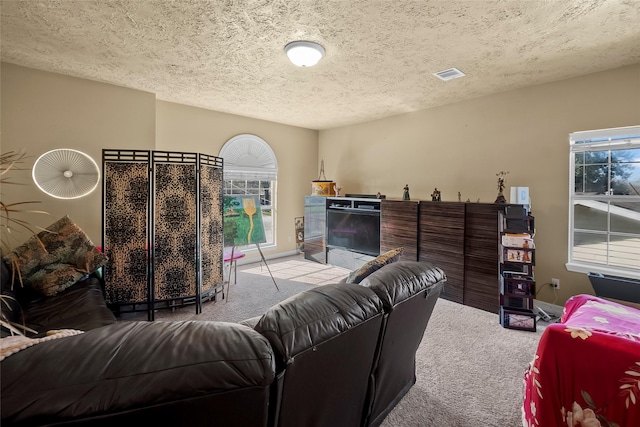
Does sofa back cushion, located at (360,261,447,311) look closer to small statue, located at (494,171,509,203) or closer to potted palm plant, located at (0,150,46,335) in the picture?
potted palm plant, located at (0,150,46,335)

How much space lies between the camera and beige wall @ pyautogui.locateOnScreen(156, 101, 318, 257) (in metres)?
4.62

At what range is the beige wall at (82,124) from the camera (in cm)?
323

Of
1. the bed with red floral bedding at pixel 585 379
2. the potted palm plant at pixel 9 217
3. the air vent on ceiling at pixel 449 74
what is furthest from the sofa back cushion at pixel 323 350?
the air vent on ceiling at pixel 449 74

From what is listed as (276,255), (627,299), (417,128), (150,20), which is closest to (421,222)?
(417,128)

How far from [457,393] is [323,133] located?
18.1ft

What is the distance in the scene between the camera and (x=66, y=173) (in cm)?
348

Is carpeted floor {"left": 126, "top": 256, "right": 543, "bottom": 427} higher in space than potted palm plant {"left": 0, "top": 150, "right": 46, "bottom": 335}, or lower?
lower

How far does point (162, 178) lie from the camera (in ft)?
10.4

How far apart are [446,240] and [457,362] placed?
5.77ft

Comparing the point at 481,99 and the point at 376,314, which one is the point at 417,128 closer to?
the point at 481,99

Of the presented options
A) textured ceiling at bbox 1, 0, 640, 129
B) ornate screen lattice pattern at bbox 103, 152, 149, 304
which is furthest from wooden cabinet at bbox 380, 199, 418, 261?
ornate screen lattice pattern at bbox 103, 152, 149, 304

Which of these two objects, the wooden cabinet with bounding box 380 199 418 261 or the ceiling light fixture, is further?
the wooden cabinet with bounding box 380 199 418 261

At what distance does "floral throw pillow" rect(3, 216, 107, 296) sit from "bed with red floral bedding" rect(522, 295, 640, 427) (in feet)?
11.9

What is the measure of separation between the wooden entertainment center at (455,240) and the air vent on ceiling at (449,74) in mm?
1509
